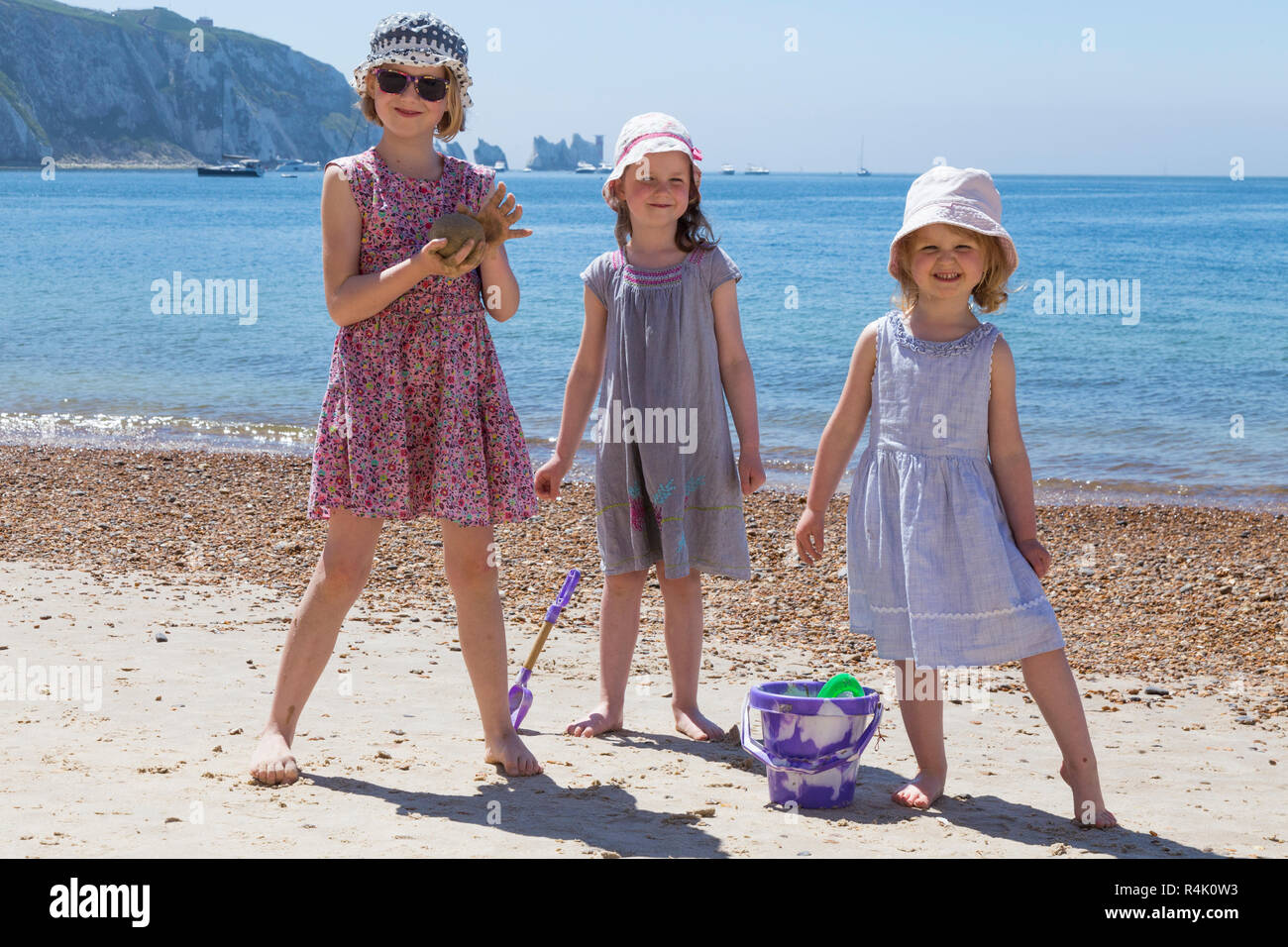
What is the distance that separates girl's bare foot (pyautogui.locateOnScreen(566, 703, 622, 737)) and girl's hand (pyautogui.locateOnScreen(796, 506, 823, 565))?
1.02m

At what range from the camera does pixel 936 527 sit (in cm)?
357

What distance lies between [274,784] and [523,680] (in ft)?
3.44

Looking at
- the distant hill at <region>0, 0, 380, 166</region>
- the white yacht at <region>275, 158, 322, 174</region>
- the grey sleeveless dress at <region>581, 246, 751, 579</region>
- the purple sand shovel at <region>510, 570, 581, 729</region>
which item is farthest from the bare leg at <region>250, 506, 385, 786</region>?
the white yacht at <region>275, 158, 322, 174</region>

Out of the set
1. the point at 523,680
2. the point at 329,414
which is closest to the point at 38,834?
the point at 329,414

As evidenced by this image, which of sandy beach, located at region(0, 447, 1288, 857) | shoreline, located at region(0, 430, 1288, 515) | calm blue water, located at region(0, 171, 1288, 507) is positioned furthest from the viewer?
calm blue water, located at region(0, 171, 1288, 507)

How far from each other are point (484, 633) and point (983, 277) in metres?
1.83

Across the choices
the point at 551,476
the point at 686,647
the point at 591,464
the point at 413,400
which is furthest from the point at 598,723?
the point at 591,464

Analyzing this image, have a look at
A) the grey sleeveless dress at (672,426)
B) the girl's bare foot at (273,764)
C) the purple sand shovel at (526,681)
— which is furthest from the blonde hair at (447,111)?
the girl's bare foot at (273,764)

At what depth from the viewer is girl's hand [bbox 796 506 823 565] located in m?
3.80

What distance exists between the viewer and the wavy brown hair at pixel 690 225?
14.2 ft

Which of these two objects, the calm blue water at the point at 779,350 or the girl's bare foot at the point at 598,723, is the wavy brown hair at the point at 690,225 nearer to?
the girl's bare foot at the point at 598,723

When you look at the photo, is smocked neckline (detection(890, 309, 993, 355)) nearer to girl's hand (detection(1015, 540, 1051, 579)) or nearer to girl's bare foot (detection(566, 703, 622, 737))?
girl's hand (detection(1015, 540, 1051, 579))

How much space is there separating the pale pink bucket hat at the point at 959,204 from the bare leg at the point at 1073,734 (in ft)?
3.85

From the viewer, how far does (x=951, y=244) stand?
3684 millimetres
